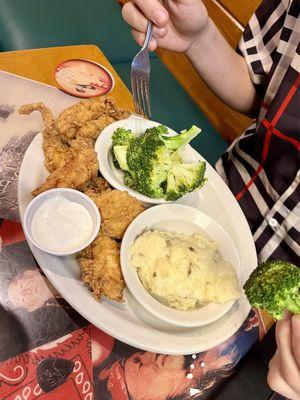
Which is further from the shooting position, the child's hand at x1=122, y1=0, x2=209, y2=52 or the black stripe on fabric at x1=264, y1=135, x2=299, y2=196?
the black stripe on fabric at x1=264, y1=135, x2=299, y2=196

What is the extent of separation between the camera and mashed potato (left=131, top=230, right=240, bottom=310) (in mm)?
1253

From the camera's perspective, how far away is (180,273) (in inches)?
50.1

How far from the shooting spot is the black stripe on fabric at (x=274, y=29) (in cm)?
176

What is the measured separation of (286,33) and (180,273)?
115 cm

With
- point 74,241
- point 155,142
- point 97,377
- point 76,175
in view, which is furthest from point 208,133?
point 97,377

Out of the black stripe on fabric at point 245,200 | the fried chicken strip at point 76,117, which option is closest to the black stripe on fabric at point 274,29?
the black stripe on fabric at point 245,200

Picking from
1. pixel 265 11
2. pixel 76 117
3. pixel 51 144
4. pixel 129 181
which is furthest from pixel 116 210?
pixel 265 11

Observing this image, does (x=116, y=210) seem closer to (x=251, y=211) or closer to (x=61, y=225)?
(x=61, y=225)

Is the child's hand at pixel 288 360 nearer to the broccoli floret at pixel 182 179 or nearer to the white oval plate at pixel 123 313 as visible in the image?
the white oval plate at pixel 123 313

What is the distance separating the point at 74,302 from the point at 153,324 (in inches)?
10.6

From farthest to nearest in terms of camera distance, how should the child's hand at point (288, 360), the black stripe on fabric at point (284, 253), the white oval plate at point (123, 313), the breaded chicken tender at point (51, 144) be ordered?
1. the black stripe on fabric at point (284, 253)
2. the breaded chicken tender at point (51, 144)
3. the white oval plate at point (123, 313)
4. the child's hand at point (288, 360)

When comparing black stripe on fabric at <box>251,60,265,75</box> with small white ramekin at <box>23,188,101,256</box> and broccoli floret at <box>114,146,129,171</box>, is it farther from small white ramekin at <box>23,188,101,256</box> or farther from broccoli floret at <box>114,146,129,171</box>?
small white ramekin at <box>23,188,101,256</box>

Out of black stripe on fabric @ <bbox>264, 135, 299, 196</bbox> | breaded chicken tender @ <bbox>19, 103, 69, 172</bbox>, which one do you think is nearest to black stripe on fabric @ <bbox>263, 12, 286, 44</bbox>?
black stripe on fabric @ <bbox>264, 135, 299, 196</bbox>

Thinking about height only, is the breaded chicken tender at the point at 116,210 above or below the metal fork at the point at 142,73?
below
